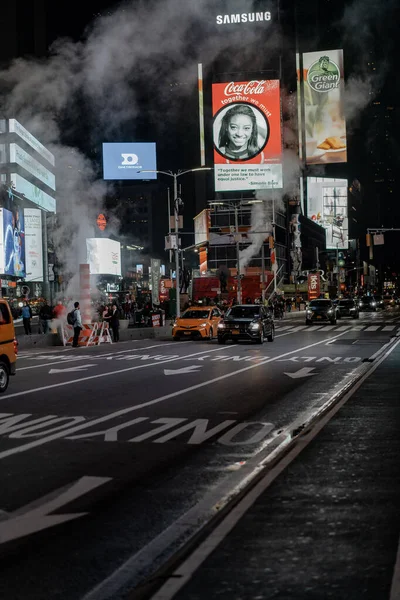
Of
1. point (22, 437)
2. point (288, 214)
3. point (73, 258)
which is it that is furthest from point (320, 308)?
point (288, 214)

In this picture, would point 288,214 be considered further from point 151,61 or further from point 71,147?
point 71,147

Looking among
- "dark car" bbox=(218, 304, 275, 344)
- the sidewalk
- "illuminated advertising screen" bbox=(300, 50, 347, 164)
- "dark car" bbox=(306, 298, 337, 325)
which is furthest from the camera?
"illuminated advertising screen" bbox=(300, 50, 347, 164)

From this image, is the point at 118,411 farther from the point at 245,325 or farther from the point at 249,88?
the point at 249,88

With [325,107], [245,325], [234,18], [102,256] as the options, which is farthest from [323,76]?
[245,325]

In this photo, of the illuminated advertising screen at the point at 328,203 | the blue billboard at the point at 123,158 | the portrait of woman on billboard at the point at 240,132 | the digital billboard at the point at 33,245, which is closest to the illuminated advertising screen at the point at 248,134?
the portrait of woman on billboard at the point at 240,132


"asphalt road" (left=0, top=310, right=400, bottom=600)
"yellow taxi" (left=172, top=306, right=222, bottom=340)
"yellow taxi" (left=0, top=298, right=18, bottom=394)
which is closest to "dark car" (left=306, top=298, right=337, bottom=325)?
"yellow taxi" (left=172, top=306, right=222, bottom=340)

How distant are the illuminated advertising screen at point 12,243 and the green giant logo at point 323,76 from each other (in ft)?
112

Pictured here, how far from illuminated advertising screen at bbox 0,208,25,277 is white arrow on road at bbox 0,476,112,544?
183ft

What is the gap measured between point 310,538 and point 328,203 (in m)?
146

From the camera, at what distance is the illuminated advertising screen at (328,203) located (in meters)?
146

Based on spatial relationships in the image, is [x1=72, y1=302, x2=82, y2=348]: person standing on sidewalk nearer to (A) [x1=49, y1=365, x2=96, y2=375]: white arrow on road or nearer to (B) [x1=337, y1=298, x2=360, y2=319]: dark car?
(A) [x1=49, y1=365, x2=96, y2=375]: white arrow on road

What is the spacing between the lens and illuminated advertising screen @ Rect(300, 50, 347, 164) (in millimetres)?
79938

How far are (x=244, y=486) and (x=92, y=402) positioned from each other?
22.3ft

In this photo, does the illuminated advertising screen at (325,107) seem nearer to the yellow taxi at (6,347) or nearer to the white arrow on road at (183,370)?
the white arrow on road at (183,370)
